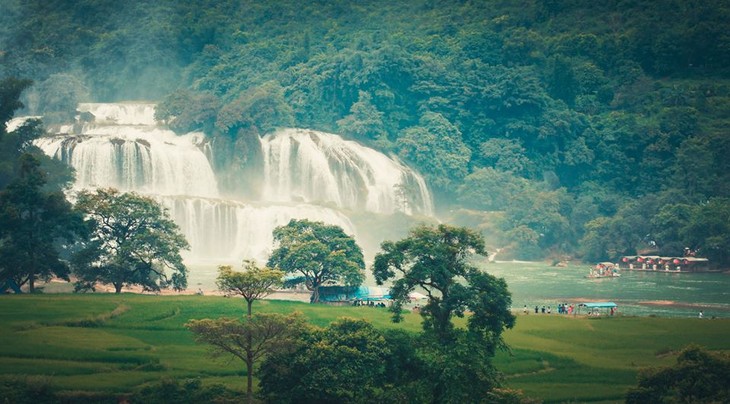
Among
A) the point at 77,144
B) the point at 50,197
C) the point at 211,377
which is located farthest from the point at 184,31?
the point at 211,377

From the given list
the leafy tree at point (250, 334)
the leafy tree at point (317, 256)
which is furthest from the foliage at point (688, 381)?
the leafy tree at point (317, 256)

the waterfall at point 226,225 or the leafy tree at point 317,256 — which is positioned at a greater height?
the waterfall at point 226,225

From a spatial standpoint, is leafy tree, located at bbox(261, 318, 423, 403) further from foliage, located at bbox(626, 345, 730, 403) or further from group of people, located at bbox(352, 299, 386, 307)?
group of people, located at bbox(352, 299, 386, 307)

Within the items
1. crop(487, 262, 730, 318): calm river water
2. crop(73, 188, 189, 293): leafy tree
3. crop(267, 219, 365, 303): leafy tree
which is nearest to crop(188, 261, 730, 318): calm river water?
crop(487, 262, 730, 318): calm river water

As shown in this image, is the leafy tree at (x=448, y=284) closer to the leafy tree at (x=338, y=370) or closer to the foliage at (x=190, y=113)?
the leafy tree at (x=338, y=370)

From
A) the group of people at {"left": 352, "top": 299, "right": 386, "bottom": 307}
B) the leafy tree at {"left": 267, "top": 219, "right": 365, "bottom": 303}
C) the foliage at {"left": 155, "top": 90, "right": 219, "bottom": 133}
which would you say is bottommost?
the group of people at {"left": 352, "top": 299, "right": 386, "bottom": 307}

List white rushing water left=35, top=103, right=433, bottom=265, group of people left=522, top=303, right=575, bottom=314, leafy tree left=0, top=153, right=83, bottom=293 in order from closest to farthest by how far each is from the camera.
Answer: leafy tree left=0, top=153, right=83, bottom=293, group of people left=522, top=303, right=575, bottom=314, white rushing water left=35, top=103, right=433, bottom=265
